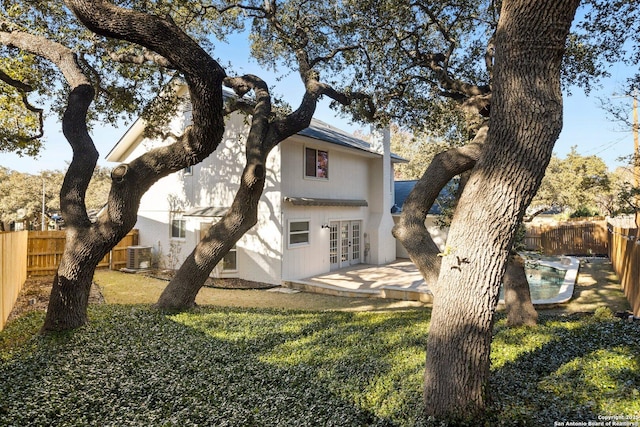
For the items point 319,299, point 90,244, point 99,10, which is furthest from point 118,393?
point 319,299

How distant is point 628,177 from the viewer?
3241 centimetres

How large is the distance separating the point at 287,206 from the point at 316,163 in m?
2.51

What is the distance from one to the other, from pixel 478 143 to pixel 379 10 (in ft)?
14.8

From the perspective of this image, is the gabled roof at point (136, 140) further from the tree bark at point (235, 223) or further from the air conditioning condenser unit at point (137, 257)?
the tree bark at point (235, 223)

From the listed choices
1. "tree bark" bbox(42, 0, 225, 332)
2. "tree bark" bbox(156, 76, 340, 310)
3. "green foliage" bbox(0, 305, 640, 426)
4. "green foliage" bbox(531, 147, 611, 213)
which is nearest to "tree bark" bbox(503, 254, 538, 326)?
"green foliage" bbox(0, 305, 640, 426)

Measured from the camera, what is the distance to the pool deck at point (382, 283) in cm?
1077

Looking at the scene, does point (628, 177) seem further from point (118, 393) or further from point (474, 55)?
point (118, 393)

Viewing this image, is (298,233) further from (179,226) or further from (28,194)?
(28,194)

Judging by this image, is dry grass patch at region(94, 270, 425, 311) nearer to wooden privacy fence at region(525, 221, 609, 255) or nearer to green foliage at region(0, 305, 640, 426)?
green foliage at region(0, 305, 640, 426)

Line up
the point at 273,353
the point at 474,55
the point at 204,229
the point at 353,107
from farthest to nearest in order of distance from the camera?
the point at 204,229, the point at 353,107, the point at 474,55, the point at 273,353

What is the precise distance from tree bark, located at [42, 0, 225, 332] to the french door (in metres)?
9.69

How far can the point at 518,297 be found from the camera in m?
6.40

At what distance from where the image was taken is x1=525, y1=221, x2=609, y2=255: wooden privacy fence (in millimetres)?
19844

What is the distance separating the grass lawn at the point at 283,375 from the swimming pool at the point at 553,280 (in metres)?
4.73
